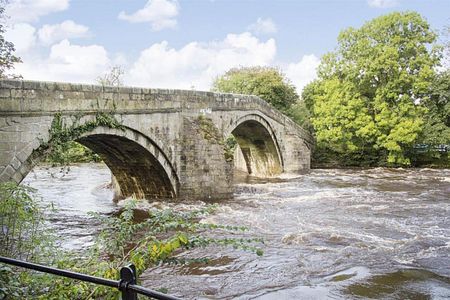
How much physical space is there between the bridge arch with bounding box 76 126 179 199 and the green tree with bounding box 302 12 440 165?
13199mm

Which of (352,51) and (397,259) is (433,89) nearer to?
(352,51)

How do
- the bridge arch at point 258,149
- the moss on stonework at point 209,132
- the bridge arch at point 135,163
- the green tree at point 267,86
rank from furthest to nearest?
the green tree at point 267,86 → the bridge arch at point 258,149 → the moss on stonework at point 209,132 → the bridge arch at point 135,163

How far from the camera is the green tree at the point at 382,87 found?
23750 millimetres

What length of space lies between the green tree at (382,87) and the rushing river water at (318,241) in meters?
5.83

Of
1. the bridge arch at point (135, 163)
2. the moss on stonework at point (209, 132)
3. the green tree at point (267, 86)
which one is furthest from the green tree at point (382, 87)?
the bridge arch at point (135, 163)

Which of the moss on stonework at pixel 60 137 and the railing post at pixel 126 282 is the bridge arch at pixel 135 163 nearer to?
the moss on stonework at pixel 60 137

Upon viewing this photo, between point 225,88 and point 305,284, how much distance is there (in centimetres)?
2730

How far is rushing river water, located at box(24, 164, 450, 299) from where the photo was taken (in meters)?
7.30

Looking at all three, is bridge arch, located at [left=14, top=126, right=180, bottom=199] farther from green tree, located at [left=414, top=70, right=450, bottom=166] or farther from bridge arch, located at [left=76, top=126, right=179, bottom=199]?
green tree, located at [left=414, top=70, right=450, bottom=166]

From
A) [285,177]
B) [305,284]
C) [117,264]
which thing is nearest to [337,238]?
[305,284]

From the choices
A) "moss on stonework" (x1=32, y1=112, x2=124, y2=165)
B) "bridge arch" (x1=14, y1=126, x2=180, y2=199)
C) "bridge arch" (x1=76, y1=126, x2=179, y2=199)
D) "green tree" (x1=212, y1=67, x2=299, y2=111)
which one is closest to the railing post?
"moss on stonework" (x1=32, y1=112, x2=124, y2=165)

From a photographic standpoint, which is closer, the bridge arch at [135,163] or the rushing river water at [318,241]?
the rushing river water at [318,241]

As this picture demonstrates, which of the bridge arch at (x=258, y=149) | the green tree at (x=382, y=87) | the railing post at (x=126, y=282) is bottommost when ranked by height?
the railing post at (x=126, y=282)

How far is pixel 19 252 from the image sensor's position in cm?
588
